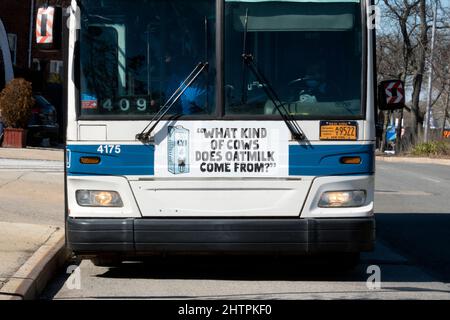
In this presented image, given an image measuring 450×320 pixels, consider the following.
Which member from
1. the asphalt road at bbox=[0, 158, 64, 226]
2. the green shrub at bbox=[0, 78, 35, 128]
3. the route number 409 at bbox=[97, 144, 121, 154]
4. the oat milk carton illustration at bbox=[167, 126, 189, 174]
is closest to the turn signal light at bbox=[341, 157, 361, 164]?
the oat milk carton illustration at bbox=[167, 126, 189, 174]

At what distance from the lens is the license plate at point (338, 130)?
289 inches

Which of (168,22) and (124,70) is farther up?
(168,22)

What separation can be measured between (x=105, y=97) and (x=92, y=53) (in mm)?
445

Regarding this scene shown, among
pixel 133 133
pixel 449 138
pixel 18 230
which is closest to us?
pixel 133 133

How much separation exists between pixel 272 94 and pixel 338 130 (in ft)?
2.30

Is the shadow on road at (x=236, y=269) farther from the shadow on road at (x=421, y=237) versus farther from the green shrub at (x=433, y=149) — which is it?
the green shrub at (x=433, y=149)

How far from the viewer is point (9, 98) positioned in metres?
19.8

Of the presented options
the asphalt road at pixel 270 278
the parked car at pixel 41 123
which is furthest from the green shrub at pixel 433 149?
the asphalt road at pixel 270 278

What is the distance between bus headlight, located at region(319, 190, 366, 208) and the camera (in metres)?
7.34

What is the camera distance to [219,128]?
7.34 metres

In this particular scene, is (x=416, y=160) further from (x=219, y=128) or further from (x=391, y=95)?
(x=219, y=128)
